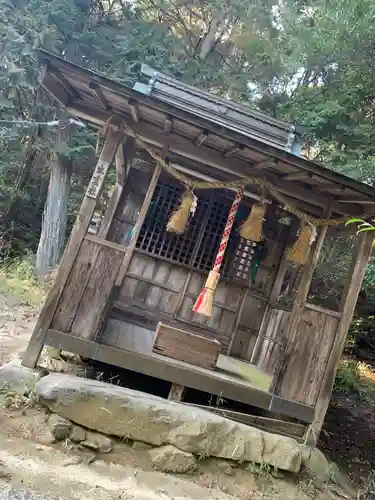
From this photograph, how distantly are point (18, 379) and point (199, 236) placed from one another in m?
3.54

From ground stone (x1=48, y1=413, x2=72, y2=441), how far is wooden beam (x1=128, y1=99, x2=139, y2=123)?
10.9ft

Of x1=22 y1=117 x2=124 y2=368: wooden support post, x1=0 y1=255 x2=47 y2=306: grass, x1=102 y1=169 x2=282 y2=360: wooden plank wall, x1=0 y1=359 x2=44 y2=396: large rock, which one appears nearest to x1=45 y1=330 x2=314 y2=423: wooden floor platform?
x1=22 y1=117 x2=124 y2=368: wooden support post

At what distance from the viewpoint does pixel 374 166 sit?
767 centimetres

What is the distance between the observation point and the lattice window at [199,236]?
6828 mm

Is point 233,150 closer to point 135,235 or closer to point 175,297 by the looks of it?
point 135,235

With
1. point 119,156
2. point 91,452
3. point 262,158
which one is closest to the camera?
point 91,452

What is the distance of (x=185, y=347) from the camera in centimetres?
525


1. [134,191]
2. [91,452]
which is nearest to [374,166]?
[134,191]

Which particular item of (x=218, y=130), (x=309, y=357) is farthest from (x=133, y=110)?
(x=309, y=357)

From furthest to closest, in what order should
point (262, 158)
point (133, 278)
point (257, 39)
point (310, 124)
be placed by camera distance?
point (257, 39), point (310, 124), point (133, 278), point (262, 158)

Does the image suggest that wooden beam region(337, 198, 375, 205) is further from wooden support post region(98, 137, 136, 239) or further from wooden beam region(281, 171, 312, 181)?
wooden support post region(98, 137, 136, 239)

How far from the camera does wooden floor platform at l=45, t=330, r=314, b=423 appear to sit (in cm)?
475

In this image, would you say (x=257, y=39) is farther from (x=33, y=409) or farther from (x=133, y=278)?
(x=33, y=409)

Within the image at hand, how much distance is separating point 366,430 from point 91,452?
576 centimetres
